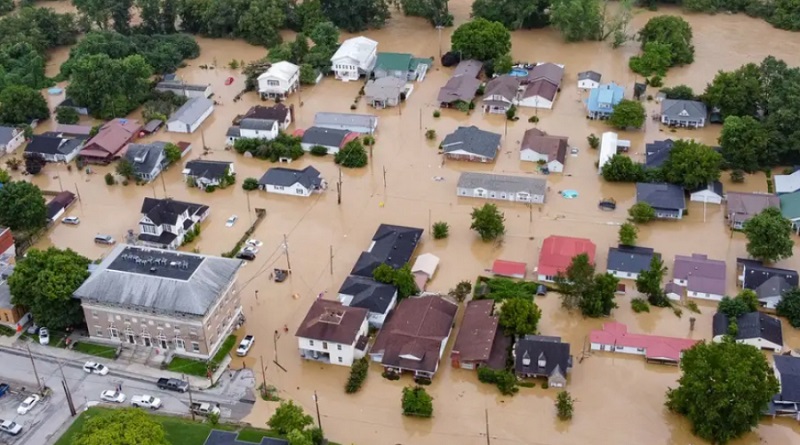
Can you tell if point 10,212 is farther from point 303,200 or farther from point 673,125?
point 673,125

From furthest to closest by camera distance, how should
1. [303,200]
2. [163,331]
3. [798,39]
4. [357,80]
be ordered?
[798,39] → [357,80] → [303,200] → [163,331]

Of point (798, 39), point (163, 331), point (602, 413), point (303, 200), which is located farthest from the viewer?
point (798, 39)

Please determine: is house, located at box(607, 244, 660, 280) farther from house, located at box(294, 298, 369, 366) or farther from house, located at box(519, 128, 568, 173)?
house, located at box(294, 298, 369, 366)

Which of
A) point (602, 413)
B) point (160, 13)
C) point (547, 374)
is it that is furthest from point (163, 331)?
point (160, 13)

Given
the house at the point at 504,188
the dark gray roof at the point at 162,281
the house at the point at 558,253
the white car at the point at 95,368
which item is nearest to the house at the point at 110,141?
the dark gray roof at the point at 162,281

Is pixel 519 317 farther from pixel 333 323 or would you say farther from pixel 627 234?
pixel 627 234

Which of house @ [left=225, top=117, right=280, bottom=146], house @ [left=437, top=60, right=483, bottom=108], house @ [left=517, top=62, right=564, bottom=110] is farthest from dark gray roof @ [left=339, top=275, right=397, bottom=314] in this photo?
house @ [left=517, top=62, right=564, bottom=110]

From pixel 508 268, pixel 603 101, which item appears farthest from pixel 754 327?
pixel 603 101

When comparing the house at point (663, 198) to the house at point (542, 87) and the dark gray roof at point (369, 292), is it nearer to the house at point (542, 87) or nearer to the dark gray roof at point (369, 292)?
the house at point (542, 87)
